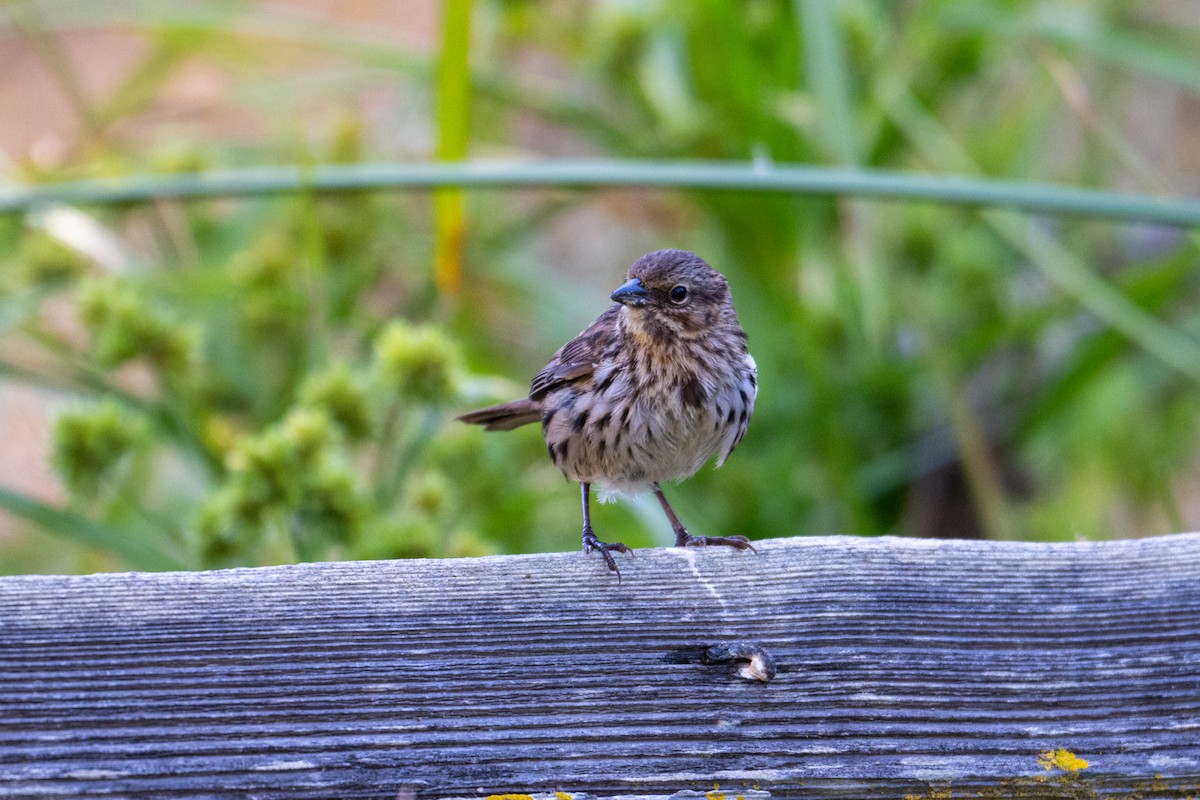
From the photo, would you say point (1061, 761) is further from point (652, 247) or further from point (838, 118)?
point (652, 247)

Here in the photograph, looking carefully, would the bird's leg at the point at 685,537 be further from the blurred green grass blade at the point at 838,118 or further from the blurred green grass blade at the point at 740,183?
the blurred green grass blade at the point at 838,118

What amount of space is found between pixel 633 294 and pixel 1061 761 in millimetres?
1671

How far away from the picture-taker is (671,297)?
306 centimetres

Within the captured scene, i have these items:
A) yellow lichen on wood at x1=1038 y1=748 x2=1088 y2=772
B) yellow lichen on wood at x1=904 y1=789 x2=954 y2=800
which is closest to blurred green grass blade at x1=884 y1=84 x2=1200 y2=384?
yellow lichen on wood at x1=1038 y1=748 x2=1088 y2=772

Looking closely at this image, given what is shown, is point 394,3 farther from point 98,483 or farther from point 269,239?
point 98,483

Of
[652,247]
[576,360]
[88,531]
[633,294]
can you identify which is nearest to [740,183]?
[633,294]

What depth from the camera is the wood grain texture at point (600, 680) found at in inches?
55.3

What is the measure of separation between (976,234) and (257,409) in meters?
2.87

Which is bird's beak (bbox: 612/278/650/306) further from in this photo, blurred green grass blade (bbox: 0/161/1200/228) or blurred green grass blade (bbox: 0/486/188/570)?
blurred green grass blade (bbox: 0/486/188/570)

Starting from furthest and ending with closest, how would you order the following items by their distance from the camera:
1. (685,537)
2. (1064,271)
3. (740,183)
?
(1064,271)
(685,537)
(740,183)

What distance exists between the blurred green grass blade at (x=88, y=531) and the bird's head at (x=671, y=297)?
110 cm

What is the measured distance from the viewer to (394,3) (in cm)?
759

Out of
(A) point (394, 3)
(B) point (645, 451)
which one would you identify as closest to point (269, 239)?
(B) point (645, 451)

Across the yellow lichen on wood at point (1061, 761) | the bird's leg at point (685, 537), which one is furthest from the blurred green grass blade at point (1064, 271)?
the yellow lichen on wood at point (1061, 761)
